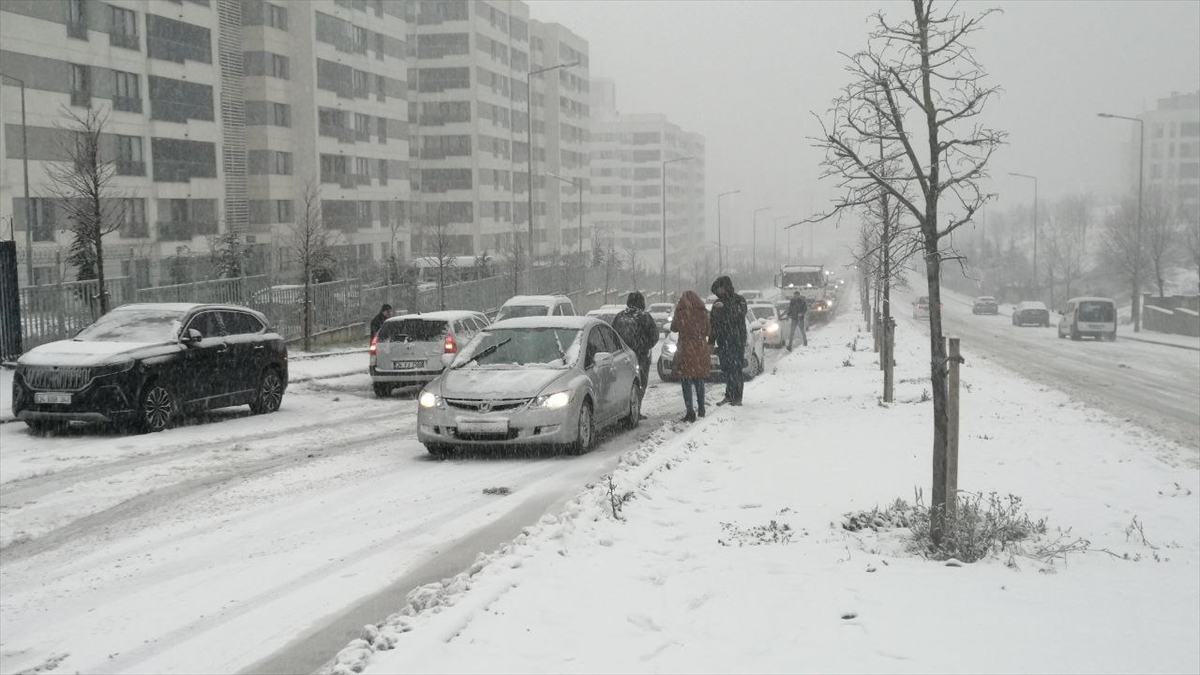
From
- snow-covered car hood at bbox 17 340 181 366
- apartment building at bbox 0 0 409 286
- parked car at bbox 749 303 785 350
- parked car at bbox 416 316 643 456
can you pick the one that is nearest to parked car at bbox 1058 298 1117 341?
parked car at bbox 749 303 785 350

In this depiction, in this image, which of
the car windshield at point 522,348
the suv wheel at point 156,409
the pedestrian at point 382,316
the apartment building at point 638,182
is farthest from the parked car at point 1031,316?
the apartment building at point 638,182

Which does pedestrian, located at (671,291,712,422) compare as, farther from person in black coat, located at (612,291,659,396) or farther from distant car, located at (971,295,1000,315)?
distant car, located at (971,295,1000,315)

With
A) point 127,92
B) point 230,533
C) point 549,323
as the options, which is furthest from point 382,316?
point 127,92

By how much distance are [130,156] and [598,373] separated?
135 feet

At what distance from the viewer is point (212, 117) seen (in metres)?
52.5

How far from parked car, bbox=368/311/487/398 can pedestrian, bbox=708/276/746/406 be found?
19.8 feet

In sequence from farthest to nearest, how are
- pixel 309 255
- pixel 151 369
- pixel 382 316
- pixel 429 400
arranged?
1. pixel 309 255
2. pixel 382 316
3. pixel 151 369
4. pixel 429 400

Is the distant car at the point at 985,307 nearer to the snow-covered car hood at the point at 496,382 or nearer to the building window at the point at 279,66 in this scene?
the building window at the point at 279,66

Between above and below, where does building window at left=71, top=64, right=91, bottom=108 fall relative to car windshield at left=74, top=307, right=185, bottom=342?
above

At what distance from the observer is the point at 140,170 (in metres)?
48.4

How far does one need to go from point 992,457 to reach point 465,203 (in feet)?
246

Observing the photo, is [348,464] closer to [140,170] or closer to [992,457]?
[992,457]

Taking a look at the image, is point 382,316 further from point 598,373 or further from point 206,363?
point 598,373

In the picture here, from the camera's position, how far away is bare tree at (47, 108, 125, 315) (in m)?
22.5
